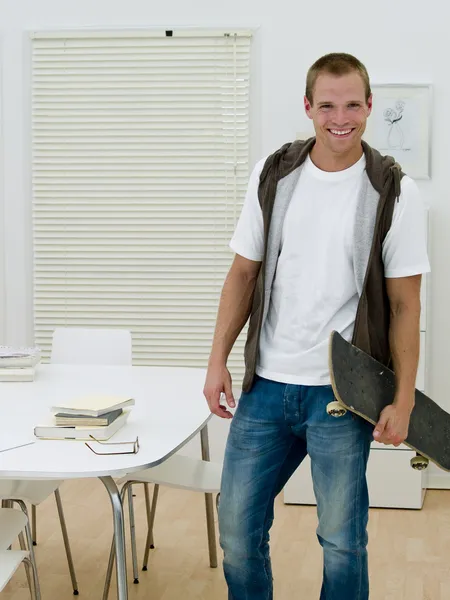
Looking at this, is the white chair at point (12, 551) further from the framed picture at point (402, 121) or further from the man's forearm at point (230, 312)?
the framed picture at point (402, 121)

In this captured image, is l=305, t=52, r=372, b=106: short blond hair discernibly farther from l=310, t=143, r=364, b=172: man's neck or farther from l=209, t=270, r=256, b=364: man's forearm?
l=209, t=270, r=256, b=364: man's forearm

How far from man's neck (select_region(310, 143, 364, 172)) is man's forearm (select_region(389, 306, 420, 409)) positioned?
36cm

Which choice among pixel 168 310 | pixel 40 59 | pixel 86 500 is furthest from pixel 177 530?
pixel 40 59

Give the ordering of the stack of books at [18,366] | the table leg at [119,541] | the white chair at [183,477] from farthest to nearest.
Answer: the stack of books at [18,366]
the white chair at [183,477]
the table leg at [119,541]

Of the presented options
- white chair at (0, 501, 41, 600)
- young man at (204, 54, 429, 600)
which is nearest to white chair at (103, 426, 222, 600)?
white chair at (0, 501, 41, 600)

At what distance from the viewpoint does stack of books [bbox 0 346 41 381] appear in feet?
11.0

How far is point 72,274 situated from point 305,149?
2.77 metres

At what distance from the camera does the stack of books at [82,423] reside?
2.55m

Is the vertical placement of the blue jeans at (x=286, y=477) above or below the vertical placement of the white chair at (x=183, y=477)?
above

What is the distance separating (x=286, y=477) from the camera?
2426 mm

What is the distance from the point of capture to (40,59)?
15.8 feet

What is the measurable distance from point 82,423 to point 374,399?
80 cm

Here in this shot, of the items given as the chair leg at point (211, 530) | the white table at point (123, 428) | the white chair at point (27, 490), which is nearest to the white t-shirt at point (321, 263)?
the white table at point (123, 428)

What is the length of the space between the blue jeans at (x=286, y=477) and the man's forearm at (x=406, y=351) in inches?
4.6
